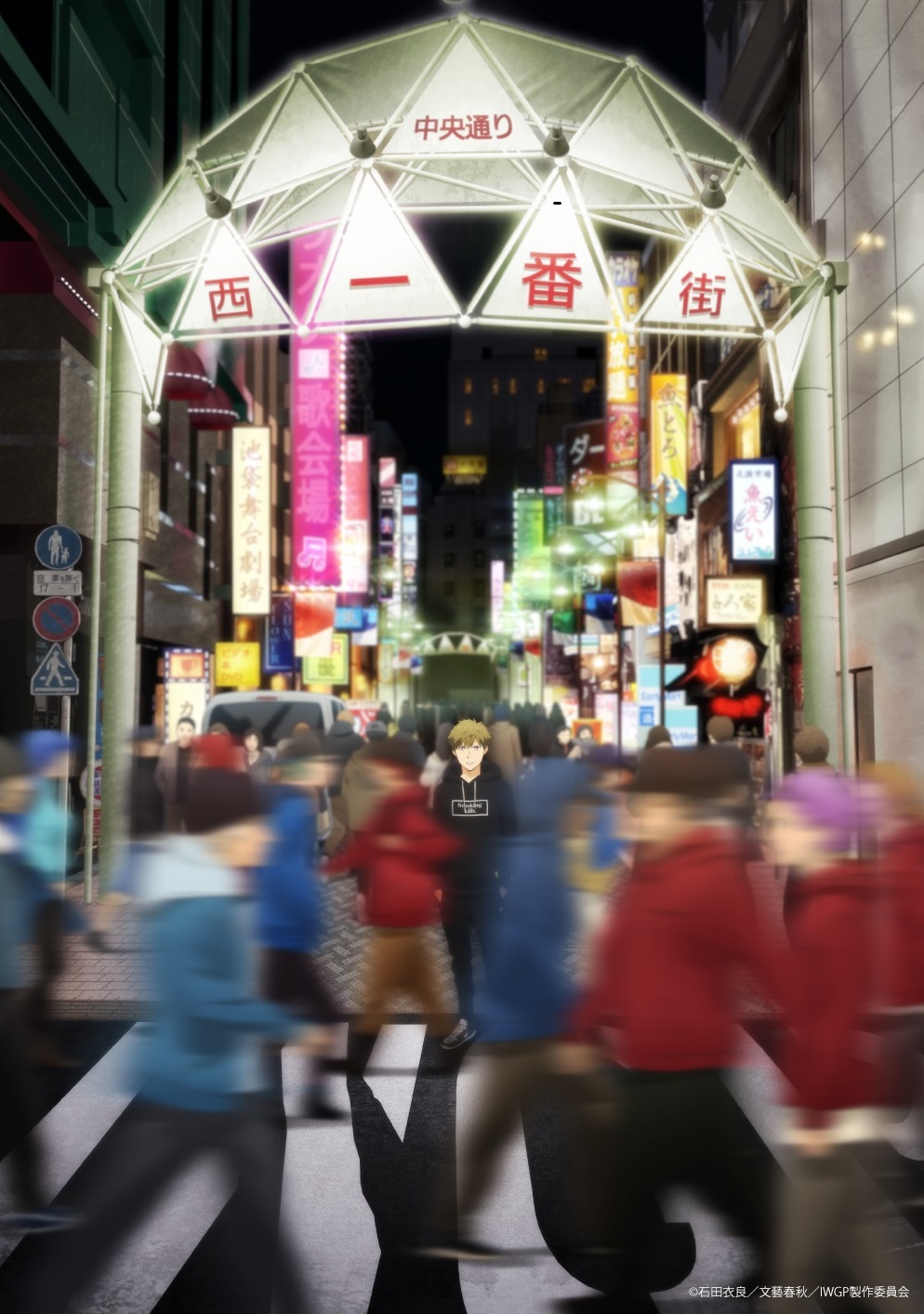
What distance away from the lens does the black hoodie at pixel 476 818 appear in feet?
24.1

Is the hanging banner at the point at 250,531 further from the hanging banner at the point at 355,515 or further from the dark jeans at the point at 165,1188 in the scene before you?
the dark jeans at the point at 165,1188

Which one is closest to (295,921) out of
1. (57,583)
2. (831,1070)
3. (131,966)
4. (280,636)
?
(831,1070)

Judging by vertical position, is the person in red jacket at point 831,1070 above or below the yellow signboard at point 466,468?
below

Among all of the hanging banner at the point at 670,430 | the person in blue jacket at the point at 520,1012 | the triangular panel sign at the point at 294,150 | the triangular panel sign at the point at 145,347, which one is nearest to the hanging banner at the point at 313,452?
the hanging banner at the point at 670,430

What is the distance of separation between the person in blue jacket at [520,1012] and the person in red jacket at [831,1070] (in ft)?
4.42

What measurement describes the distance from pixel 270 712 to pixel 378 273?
7.01 meters

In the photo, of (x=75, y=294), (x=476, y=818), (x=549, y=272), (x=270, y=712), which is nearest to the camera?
(x=476, y=818)

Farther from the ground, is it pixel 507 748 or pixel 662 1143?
pixel 507 748

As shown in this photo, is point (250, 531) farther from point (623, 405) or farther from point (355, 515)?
point (355, 515)

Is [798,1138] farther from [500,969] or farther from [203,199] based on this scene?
[203,199]

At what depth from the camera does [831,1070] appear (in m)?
3.91

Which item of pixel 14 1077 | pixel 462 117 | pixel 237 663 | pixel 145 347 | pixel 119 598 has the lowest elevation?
pixel 14 1077

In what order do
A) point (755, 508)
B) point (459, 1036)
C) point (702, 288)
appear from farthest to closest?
1. point (755, 508)
2. point (702, 288)
3. point (459, 1036)

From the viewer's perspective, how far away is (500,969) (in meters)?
5.38
